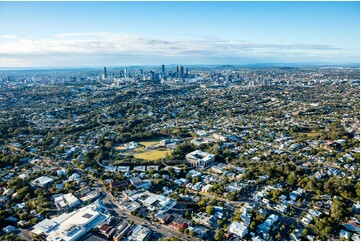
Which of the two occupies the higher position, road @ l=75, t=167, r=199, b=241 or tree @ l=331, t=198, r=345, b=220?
tree @ l=331, t=198, r=345, b=220

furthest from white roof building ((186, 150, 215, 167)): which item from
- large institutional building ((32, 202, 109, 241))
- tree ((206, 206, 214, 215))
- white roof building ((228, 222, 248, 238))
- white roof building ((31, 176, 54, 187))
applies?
white roof building ((31, 176, 54, 187))

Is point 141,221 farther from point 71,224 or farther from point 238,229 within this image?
point 238,229

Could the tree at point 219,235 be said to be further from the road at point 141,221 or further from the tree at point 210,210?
the tree at point 210,210

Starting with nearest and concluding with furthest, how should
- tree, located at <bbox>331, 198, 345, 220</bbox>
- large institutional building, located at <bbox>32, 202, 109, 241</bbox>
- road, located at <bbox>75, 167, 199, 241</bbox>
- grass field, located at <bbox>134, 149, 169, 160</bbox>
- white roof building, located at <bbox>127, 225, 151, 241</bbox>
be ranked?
white roof building, located at <bbox>127, 225, 151, 241</bbox> → large institutional building, located at <bbox>32, 202, 109, 241</bbox> → road, located at <bbox>75, 167, 199, 241</bbox> → tree, located at <bbox>331, 198, 345, 220</bbox> → grass field, located at <bbox>134, 149, 169, 160</bbox>

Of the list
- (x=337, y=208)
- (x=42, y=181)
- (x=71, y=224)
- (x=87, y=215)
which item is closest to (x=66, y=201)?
(x=87, y=215)

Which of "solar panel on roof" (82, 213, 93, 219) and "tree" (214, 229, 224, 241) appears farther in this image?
"solar panel on roof" (82, 213, 93, 219)

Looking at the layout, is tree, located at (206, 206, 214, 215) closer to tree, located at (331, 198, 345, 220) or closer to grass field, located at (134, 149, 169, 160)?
tree, located at (331, 198, 345, 220)

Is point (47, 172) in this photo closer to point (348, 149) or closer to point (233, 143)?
point (233, 143)

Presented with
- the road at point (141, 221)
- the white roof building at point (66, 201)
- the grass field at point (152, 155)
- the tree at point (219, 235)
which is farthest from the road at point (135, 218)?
the grass field at point (152, 155)

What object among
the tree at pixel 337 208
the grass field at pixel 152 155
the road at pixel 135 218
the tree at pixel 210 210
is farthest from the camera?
the grass field at pixel 152 155
